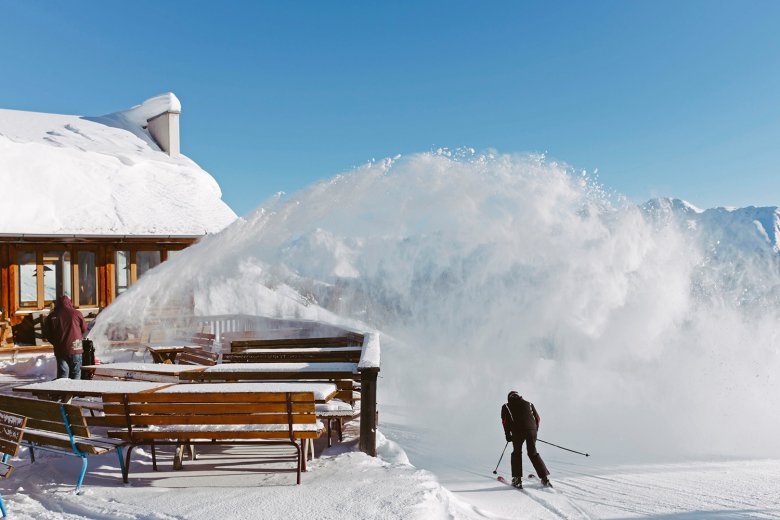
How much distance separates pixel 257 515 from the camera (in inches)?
174

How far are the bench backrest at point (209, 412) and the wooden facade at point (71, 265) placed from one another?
446 inches

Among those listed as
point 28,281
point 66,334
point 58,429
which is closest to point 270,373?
point 58,429

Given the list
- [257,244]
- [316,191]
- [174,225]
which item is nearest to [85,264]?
[174,225]

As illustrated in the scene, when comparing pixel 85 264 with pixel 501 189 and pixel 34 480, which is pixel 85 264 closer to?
pixel 501 189

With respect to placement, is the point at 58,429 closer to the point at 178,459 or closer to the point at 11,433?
the point at 11,433

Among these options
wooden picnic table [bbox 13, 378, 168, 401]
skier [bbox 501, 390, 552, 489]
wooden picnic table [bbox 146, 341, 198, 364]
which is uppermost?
wooden picnic table [bbox 13, 378, 168, 401]

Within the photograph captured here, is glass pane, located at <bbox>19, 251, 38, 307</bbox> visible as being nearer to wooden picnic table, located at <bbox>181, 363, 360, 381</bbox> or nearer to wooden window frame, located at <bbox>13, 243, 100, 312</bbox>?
wooden window frame, located at <bbox>13, 243, 100, 312</bbox>

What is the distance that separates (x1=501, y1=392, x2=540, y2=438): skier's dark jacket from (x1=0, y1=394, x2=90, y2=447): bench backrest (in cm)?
466

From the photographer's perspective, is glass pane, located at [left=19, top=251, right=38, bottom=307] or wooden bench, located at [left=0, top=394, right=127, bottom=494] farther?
glass pane, located at [left=19, top=251, right=38, bottom=307]

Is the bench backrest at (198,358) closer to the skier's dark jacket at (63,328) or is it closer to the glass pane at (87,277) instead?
the skier's dark jacket at (63,328)

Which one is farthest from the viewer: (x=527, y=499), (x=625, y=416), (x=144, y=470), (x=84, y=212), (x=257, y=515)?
(x=84, y=212)

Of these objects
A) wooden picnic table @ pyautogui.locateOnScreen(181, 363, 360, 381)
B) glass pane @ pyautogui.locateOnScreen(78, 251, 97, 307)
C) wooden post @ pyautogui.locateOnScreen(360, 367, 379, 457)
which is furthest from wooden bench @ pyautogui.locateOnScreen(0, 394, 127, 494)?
glass pane @ pyautogui.locateOnScreen(78, 251, 97, 307)

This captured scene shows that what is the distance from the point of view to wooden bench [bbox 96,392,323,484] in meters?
5.27

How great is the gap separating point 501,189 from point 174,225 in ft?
33.0
